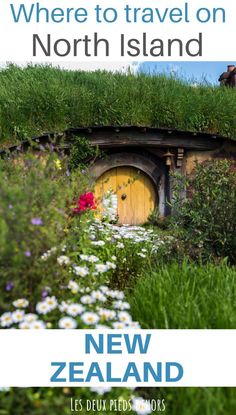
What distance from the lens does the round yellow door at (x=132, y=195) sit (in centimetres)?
1075

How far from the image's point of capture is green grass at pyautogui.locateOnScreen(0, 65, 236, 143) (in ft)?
31.6

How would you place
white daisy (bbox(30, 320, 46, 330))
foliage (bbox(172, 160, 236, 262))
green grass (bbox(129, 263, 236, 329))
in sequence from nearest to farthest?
white daisy (bbox(30, 320, 46, 330))
green grass (bbox(129, 263, 236, 329))
foliage (bbox(172, 160, 236, 262))

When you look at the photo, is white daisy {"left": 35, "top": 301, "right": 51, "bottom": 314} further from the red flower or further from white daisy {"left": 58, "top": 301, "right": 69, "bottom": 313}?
the red flower

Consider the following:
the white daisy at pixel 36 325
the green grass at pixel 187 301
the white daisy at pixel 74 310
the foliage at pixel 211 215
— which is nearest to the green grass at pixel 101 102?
the foliage at pixel 211 215

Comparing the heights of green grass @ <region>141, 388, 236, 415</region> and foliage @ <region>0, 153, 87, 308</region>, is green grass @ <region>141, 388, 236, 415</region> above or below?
below

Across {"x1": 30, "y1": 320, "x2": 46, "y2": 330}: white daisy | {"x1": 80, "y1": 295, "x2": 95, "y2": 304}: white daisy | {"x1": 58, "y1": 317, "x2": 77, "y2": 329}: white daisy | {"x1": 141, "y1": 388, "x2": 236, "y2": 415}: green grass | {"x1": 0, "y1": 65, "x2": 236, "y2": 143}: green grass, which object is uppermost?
{"x1": 0, "y1": 65, "x2": 236, "y2": 143}: green grass

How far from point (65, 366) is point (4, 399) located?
0.36m

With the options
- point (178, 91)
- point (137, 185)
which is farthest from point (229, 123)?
point (137, 185)

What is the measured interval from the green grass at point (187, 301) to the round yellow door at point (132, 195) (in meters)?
6.75

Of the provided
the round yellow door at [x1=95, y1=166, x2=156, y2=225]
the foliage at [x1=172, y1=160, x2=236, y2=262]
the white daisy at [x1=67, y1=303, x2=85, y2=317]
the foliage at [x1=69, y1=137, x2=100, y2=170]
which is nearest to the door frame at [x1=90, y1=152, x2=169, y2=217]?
the round yellow door at [x1=95, y1=166, x2=156, y2=225]

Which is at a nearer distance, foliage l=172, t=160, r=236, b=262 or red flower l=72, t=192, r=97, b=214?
red flower l=72, t=192, r=97, b=214

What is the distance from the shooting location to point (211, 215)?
17.7ft

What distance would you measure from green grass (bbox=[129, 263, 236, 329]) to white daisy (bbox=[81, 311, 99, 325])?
58 cm

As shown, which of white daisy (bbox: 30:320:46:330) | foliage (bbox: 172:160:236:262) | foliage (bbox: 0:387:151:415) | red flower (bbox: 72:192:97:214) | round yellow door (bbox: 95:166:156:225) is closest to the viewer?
foliage (bbox: 0:387:151:415)
